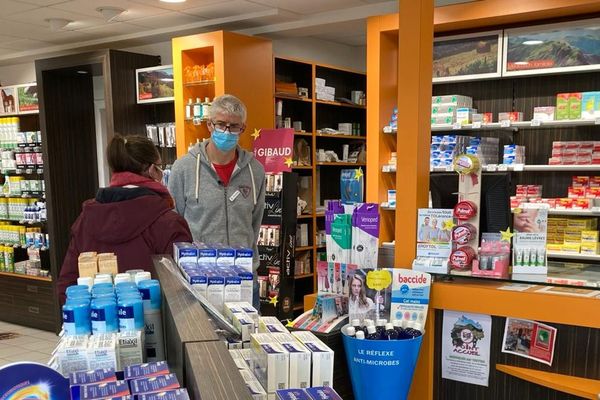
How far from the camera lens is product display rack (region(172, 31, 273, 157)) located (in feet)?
18.1

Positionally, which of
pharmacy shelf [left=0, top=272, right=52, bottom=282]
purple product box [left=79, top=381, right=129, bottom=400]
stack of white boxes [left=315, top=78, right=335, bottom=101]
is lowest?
Answer: pharmacy shelf [left=0, top=272, right=52, bottom=282]

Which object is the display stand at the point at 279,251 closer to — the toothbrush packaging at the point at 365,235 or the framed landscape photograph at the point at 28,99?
the toothbrush packaging at the point at 365,235

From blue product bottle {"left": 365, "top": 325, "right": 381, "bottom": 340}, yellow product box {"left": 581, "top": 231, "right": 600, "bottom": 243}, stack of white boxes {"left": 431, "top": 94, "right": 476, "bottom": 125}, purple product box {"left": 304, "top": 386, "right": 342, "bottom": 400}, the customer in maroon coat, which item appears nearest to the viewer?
purple product box {"left": 304, "top": 386, "right": 342, "bottom": 400}

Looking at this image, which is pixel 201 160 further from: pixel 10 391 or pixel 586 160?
pixel 586 160

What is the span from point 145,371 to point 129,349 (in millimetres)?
184

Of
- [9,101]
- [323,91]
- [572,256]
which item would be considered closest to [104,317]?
[572,256]

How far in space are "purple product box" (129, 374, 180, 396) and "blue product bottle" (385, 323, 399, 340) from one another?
1.25 meters

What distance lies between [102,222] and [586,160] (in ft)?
13.4

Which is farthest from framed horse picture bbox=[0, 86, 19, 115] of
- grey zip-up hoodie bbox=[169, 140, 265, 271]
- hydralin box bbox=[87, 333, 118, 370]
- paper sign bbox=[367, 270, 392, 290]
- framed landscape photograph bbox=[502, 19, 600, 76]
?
hydralin box bbox=[87, 333, 118, 370]

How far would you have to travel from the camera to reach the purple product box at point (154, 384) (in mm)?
1053

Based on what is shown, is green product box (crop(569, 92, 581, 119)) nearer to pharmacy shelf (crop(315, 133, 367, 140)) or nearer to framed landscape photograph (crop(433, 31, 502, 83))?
framed landscape photograph (crop(433, 31, 502, 83))

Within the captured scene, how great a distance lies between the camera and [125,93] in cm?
620

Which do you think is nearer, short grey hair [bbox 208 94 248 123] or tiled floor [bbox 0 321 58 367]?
short grey hair [bbox 208 94 248 123]

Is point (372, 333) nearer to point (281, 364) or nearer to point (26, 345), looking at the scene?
point (281, 364)
